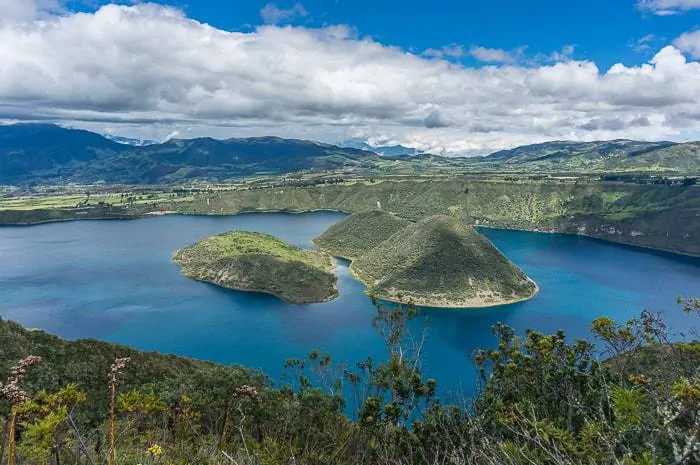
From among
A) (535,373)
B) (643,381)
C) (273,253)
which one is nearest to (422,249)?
(273,253)

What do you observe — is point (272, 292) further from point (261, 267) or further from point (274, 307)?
point (261, 267)

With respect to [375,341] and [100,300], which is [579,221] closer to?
[375,341]

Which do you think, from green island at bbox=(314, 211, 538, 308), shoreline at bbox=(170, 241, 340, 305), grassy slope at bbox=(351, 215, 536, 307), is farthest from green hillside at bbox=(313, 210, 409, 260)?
grassy slope at bbox=(351, 215, 536, 307)

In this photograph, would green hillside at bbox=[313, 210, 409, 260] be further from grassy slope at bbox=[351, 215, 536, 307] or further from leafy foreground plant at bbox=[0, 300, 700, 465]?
leafy foreground plant at bbox=[0, 300, 700, 465]

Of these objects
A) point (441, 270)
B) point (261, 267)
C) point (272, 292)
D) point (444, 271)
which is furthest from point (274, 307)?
point (444, 271)

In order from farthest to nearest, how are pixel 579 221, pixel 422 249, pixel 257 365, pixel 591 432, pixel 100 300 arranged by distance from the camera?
1. pixel 579 221
2. pixel 422 249
3. pixel 100 300
4. pixel 257 365
5. pixel 591 432
